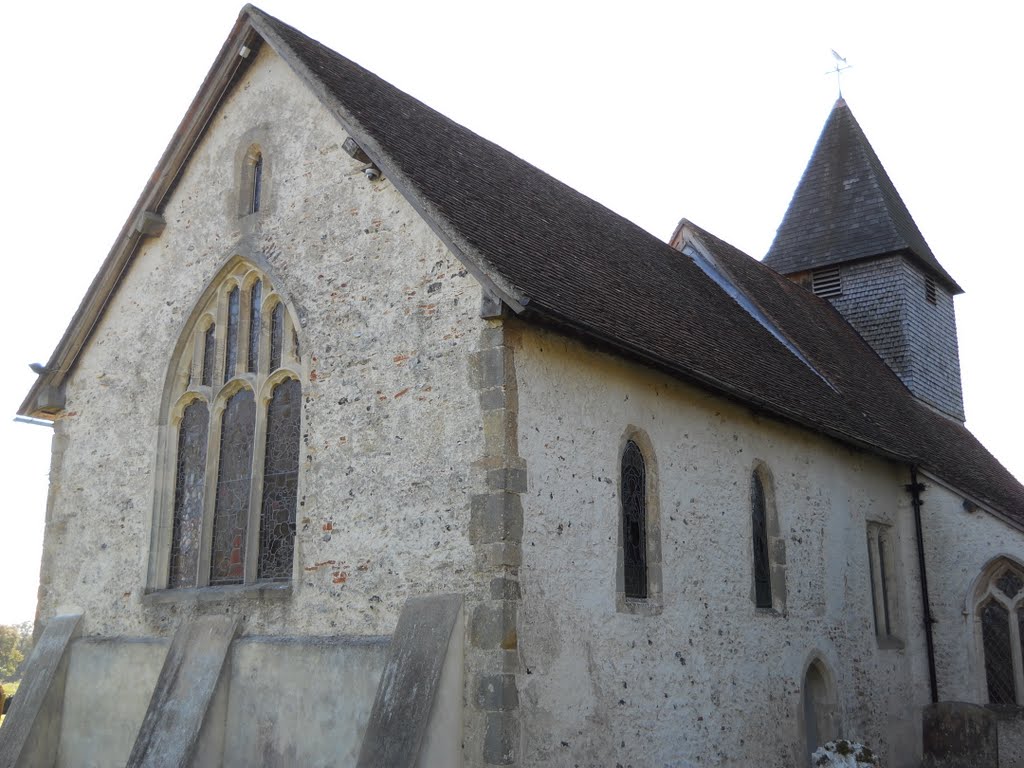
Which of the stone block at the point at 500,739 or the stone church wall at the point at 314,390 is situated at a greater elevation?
the stone church wall at the point at 314,390

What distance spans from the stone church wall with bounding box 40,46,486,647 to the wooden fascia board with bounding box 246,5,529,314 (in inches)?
8.2

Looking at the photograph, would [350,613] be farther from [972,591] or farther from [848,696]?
[972,591]

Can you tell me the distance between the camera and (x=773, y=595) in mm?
12555

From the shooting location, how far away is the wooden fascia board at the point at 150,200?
40.0 feet

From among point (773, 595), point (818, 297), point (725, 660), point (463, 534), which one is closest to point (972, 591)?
point (773, 595)

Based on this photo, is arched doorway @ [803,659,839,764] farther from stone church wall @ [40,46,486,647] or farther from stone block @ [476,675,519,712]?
stone church wall @ [40,46,486,647]

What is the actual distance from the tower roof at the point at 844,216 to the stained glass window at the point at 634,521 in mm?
12378

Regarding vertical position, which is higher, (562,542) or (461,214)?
Answer: (461,214)

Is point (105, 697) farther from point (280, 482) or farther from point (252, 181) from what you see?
point (252, 181)

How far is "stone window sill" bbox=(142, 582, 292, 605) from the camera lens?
10.1 m

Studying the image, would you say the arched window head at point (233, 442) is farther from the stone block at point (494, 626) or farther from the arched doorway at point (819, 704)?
the arched doorway at point (819, 704)

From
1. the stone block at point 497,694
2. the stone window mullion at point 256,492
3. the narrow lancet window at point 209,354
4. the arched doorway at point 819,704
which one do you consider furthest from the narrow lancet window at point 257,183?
the arched doorway at point 819,704

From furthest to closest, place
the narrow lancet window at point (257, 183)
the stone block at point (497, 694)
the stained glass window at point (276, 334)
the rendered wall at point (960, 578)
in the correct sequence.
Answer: the rendered wall at point (960, 578) < the narrow lancet window at point (257, 183) < the stained glass window at point (276, 334) < the stone block at point (497, 694)

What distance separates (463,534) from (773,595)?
5.18 m
